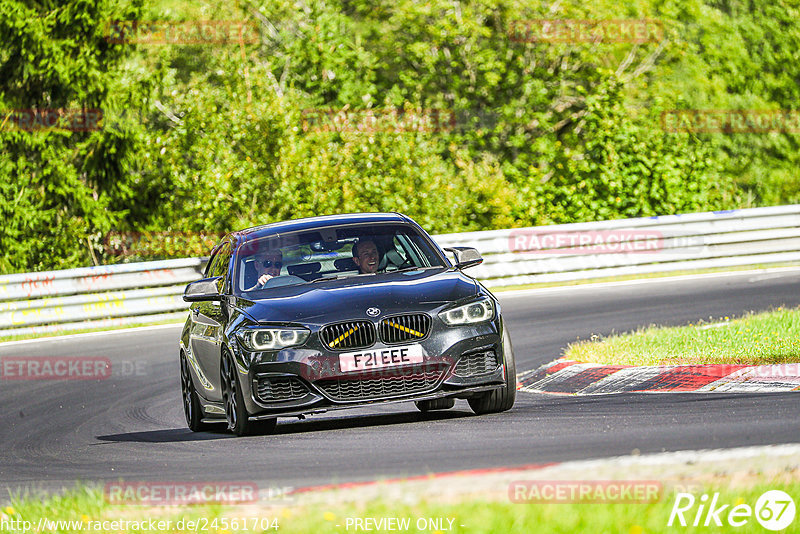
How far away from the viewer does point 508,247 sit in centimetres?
2286

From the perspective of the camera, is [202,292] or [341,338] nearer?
[341,338]

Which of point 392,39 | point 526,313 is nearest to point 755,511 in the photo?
point 526,313

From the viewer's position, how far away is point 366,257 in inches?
405

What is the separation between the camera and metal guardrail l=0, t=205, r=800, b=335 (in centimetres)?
2144

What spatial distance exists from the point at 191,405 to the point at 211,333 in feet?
3.42

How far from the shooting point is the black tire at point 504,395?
9609 millimetres

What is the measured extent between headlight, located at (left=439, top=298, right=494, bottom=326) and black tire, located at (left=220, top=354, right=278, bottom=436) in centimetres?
140

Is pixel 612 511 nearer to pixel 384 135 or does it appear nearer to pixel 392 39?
pixel 384 135
